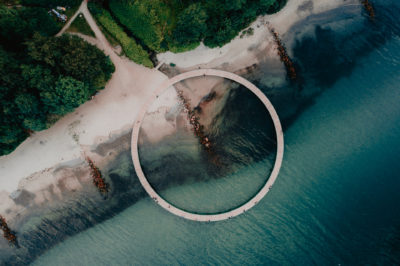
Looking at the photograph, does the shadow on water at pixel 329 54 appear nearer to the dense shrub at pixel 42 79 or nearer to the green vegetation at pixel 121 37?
the green vegetation at pixel 121 37

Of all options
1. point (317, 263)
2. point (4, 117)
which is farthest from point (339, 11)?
point (4, 117)

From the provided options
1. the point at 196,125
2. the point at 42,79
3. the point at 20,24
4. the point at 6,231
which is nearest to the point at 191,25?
the point at 196,125

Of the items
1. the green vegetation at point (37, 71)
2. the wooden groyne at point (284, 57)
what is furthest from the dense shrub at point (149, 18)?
the wooden groyne at point (284, 57)

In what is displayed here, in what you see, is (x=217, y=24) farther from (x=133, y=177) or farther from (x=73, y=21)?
(x=133, y=177)

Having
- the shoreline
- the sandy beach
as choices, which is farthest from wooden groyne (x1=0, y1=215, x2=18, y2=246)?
the sandy beach

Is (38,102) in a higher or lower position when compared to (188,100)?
higher

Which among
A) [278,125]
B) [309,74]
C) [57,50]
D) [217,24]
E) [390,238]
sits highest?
[57,50]
